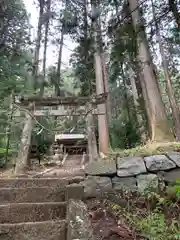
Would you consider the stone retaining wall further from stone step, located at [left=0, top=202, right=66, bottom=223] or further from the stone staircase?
stone step, located at [left=0, top=202, right=66, bottom=223]

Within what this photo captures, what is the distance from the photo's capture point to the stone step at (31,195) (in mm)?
3080

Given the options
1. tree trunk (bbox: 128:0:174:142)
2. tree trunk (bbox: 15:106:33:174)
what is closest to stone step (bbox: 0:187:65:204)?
tree trunk (bbox: 15:106:33:174)

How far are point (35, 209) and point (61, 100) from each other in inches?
169

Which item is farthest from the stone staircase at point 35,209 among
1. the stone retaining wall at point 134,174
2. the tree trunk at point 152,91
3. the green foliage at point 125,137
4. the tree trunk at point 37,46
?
the tree trunk at point 37,46

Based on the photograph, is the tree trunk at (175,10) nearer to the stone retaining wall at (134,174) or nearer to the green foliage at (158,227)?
the stone retaining wall at (134,174)

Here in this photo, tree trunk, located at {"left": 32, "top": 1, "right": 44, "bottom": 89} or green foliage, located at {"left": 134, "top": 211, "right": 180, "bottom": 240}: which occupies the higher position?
tree trunk, located at {"left": 32, "top": 1, "right": 44, "bottom": 89}

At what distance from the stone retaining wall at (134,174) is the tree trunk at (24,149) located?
91.1 inches

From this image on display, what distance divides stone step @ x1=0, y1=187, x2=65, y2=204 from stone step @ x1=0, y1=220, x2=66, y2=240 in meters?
0.84

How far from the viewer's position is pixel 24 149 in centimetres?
561

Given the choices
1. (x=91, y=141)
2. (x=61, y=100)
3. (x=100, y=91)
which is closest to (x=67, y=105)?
(x=61, y=100)

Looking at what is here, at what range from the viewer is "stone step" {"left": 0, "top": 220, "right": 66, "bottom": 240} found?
→ 83.9 inches

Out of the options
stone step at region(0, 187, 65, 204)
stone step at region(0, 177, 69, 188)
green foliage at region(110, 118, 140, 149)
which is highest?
green foliage at region(110, 118, 140, 149)

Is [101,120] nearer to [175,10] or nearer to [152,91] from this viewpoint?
[152,91]

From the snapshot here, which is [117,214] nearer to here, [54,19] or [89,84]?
[89,84]
